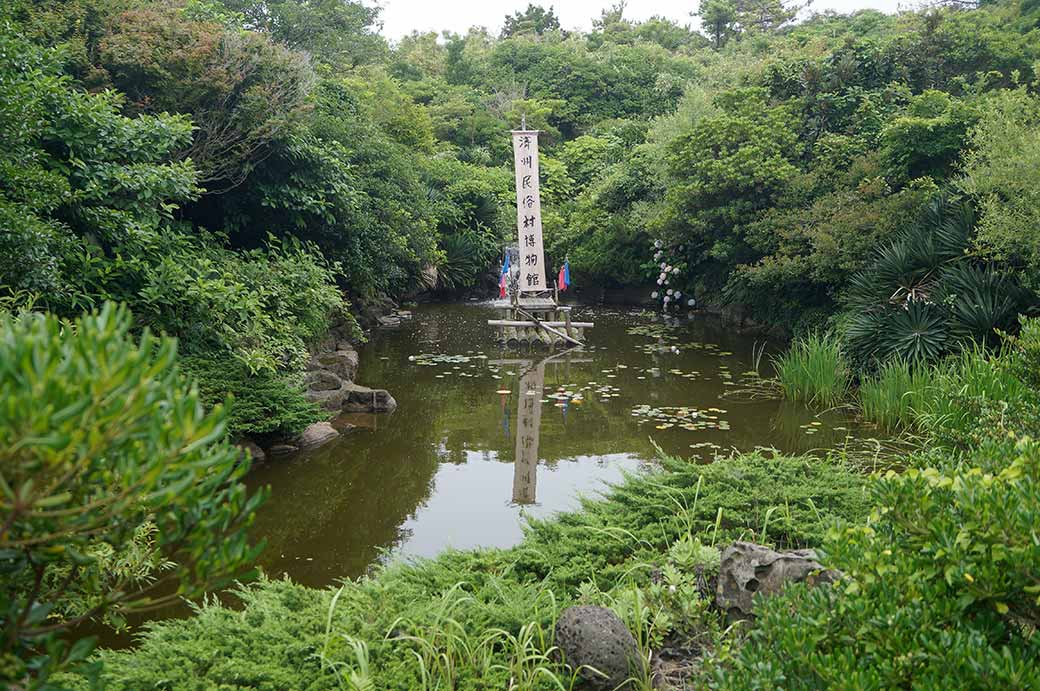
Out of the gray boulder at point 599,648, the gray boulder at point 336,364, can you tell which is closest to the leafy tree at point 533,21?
the gray boulder at point 336,364

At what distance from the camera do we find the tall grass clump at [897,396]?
24.6ft

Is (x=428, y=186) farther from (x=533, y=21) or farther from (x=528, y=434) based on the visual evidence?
(x=533, y=21)

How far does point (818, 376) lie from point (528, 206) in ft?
19.6

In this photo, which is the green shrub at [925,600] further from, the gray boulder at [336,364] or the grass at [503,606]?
the gray boulder at [336,364]

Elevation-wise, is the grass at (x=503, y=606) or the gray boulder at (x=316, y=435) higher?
the grass at (x=503, y=606)

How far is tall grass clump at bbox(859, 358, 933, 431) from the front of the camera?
7.49 metres

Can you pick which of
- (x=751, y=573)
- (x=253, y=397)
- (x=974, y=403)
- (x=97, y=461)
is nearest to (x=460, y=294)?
(x=253, y=397)

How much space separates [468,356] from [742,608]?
9.10 meters

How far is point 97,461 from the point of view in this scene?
140cm

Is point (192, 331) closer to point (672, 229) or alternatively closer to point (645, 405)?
point (645, 405)

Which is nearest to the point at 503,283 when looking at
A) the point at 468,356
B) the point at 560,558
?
the point at 468,356

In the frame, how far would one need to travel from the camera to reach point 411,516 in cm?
602

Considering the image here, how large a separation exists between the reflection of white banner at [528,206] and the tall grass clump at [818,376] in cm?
519

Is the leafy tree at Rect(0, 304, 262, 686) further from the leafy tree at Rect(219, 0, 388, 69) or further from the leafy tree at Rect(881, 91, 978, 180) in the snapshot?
the leafy tree at Rect(219, 0, 388, 69)
